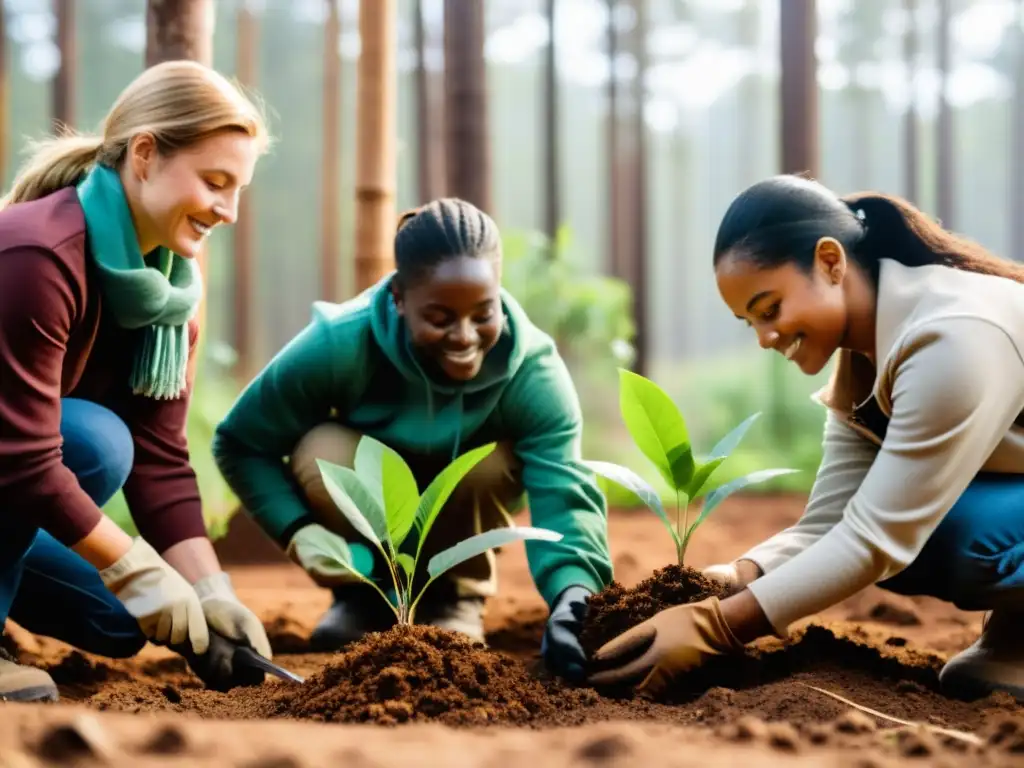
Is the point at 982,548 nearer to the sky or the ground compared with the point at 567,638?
nearer to the sky

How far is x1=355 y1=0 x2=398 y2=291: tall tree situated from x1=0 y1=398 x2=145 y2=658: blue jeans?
1.40 m

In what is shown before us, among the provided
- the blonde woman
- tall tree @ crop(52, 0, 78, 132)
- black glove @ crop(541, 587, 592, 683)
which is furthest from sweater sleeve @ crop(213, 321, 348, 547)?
tall tree @ crop(52, 0, 78, 132)

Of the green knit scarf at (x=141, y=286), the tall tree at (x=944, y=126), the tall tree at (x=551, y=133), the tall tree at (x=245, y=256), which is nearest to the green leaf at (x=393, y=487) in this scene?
the green knit scarf at (x=141, y=286)

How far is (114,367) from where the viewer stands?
2.03 metres

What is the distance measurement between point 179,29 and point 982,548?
2.20m

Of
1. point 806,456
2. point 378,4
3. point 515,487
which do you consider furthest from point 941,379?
point 806,456

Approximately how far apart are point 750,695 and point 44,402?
4.12 feet

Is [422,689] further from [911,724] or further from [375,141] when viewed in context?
[375,141]

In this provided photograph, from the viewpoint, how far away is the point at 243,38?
10.8m

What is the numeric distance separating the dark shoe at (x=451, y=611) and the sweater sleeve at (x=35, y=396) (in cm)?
82

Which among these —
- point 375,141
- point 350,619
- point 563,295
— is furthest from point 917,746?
point 563,295

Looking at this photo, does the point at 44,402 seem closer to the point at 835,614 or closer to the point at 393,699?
the point at 393,699

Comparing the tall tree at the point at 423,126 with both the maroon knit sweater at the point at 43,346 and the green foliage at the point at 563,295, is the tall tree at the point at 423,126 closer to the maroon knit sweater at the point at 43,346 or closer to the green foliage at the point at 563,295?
the green foliage at the point at 563,295

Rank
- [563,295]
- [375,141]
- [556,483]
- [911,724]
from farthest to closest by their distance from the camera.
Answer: [563,295], [375,141], [556,483], [911,724]
